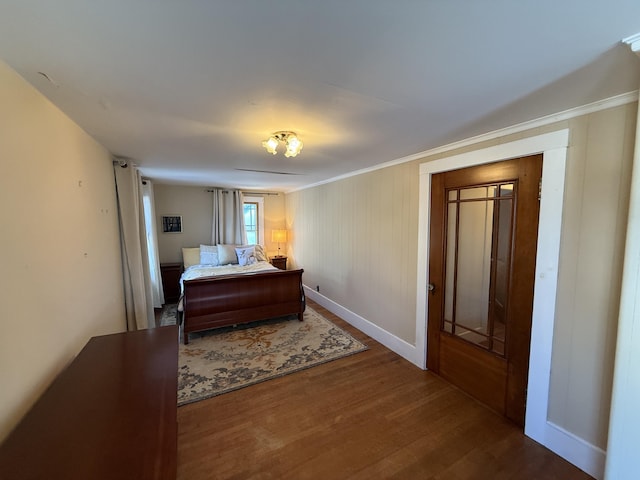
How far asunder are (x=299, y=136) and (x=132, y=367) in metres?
1.88

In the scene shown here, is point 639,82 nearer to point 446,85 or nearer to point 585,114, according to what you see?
point 585,114

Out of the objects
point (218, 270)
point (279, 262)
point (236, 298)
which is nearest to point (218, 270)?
point (218, 270)

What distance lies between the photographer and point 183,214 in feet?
17.7

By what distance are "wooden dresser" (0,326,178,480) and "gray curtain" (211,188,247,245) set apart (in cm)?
426

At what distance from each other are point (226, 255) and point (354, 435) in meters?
4.14

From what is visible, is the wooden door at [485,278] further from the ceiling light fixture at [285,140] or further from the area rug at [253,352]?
the ceiling light fixture at [285,140]

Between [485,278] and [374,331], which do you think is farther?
[374,331]

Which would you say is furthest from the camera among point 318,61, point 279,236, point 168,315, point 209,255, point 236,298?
point 279,236

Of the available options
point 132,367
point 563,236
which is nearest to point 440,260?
point 563,236

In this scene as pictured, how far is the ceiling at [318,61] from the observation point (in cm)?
84

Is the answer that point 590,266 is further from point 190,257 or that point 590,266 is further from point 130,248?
point 190,257

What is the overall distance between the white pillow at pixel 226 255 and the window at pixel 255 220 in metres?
0.79

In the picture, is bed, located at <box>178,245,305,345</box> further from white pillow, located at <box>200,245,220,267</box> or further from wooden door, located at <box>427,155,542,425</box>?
wooden door, located at <box>427,155,542,425</box>

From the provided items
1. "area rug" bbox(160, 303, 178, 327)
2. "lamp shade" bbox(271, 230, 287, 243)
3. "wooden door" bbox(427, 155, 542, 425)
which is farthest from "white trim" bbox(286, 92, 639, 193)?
"area rug" bbox(160, 303, 178, 327)
